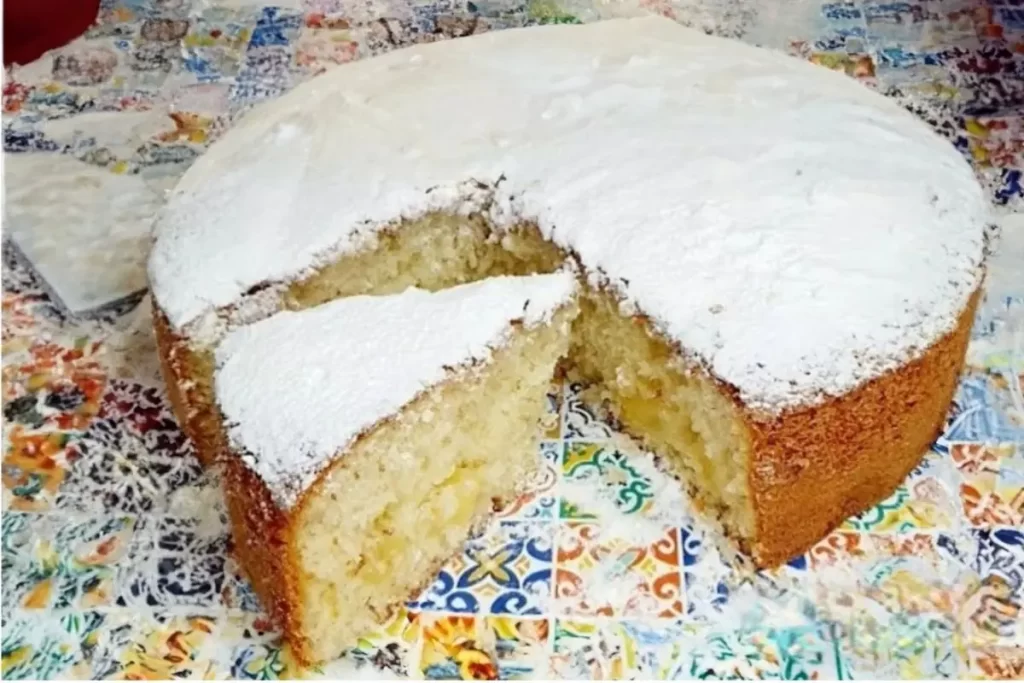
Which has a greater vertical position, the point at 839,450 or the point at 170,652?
the point at 839,450

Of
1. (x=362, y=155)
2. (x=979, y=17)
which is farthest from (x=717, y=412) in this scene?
Result: (x=979, y=17)

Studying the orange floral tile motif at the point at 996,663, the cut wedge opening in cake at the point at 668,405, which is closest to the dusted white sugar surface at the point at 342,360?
the cut wedge opening in cake at the point at 668,405

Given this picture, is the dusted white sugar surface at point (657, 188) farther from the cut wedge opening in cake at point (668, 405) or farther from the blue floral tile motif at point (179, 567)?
the blue floral tile motif at point (179, 567)

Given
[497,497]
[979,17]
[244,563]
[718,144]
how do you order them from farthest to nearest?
[979,17] → [718,144] → [497,497] → [244,563]

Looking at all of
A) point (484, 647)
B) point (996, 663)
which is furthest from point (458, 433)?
point (996, 663)

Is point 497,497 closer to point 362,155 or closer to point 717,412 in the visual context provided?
point 717,412

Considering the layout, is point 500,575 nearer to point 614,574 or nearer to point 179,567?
point 614,574

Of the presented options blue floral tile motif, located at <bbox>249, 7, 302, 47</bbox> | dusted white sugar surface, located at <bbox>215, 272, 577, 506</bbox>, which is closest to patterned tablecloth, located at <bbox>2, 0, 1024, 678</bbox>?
dusted white sugar surface, located at <bbox>215, 272, 577, 506</bbox>
